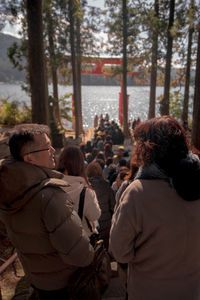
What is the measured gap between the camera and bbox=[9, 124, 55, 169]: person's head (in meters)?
1.61

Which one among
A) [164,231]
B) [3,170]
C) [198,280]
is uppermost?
[3,170]

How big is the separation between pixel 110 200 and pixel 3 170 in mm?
1928

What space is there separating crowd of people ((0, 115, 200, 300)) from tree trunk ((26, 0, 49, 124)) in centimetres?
479

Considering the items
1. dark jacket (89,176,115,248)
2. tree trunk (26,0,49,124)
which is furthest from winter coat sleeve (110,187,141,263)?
tree trunk (26,0,49,124)

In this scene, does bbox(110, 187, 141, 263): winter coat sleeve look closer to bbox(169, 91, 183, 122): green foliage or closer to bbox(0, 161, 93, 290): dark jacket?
bbox(0, 161, 93, 290): dark jacket

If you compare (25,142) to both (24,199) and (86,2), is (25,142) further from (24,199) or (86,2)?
(86,2)

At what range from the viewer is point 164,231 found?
141 centimetres

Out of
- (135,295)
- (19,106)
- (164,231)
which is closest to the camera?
(164,231)

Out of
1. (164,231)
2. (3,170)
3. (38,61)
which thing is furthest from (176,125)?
(38,61)

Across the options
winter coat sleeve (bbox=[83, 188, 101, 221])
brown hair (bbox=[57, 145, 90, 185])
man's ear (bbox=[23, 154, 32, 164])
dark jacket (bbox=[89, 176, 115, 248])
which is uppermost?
man's ear (bbox=[23, 154, 32, 164])

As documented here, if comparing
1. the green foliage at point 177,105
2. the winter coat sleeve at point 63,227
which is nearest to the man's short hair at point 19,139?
the winter coat sleeve at point 63,227

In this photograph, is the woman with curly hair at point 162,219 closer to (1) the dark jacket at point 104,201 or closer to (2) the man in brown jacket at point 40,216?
(2) the man in brown jacket at point 40,216

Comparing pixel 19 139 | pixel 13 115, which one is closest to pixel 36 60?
pixel 19 139

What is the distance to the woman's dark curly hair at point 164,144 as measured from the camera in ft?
4.74
